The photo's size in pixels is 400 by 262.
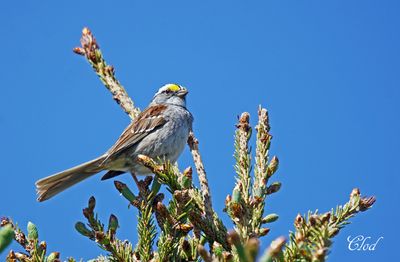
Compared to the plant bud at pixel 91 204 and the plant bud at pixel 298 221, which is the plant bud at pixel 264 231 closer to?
the plant bud at pixel 298 221

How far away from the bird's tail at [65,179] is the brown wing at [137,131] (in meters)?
0.17

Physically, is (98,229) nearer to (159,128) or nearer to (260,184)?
(260,184)

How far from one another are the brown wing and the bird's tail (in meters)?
0.17

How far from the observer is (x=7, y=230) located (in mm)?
828

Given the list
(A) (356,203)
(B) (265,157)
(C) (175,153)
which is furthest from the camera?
(C) (175,153)

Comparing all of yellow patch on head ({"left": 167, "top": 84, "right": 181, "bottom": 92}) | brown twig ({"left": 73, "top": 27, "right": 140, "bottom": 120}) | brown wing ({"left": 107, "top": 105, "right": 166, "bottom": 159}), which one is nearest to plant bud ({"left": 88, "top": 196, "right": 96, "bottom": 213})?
brown twig ({"left": 73, "top": 27, "right": 140, "bottom": 120})

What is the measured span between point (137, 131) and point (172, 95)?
1.16 metres

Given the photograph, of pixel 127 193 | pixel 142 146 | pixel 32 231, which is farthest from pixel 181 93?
pixel 32 231

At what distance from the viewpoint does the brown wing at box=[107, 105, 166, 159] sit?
14.9ft

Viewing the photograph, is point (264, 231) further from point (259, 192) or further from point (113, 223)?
point (113, 223)

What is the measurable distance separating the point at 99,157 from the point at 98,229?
256cm

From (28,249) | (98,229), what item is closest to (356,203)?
(98,229)

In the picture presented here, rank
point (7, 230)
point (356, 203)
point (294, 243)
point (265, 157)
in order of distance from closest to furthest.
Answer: point (7, 230)
point (294, 243)
point (356, 203)
point (265, 157)

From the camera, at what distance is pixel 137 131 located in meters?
4.58
